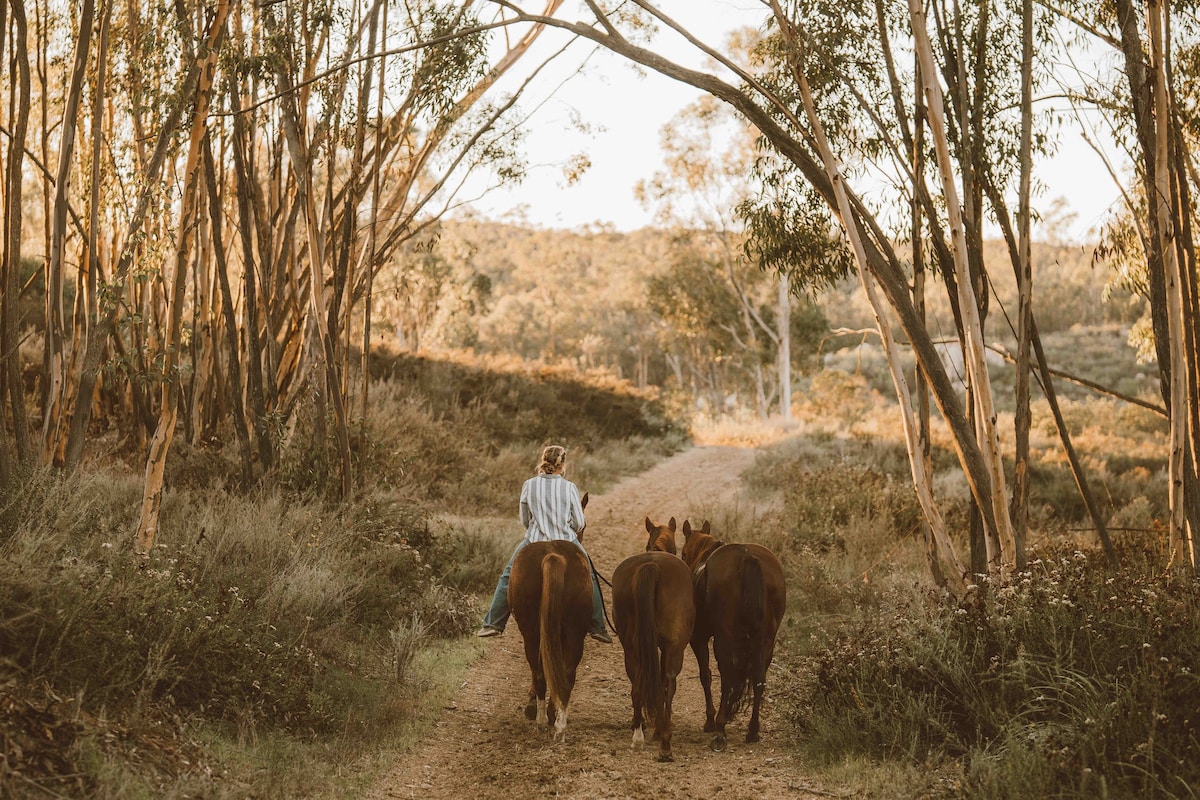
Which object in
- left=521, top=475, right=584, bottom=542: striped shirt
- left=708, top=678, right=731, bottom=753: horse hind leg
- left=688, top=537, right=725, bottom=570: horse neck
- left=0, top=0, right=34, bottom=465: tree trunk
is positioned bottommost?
left=708, top=678, right=731, bottom=753: horse hind leg

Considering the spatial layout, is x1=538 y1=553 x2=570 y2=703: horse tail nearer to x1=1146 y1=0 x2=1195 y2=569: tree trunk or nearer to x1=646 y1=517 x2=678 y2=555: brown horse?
x1=646 y1=517 x2=678 y2=555: brown horse

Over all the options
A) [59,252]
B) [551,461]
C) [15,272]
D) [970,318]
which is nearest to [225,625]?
[551,461]

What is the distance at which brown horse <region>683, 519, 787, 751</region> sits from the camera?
5391 mm

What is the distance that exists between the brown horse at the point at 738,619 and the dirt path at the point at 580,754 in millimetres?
244

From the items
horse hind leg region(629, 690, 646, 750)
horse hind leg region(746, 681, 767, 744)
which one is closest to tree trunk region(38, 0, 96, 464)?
horse hind leg region(629, 690, 646, 750)

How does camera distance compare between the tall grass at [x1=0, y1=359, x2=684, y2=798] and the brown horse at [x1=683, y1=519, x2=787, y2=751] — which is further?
the brown horse at [x1=683, y1=519, x2=787, y2=751]

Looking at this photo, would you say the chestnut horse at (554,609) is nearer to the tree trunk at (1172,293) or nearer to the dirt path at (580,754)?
the dirt path at (580,754)

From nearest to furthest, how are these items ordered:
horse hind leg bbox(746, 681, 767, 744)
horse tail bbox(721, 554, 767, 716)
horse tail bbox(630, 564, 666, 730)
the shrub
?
the shrub < horse tail bbox(630, 564, 666, 730) < horse tail bbox(721, 554, 767, 716) < horse hind leg bbox(746, 681, 767, 744)

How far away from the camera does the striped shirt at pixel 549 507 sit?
614 centimetres

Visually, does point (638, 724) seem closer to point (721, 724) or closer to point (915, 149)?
point (721, 724)

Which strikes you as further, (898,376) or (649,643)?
(898,376)

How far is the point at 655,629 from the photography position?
516 centimetres

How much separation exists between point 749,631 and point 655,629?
2.02 feet

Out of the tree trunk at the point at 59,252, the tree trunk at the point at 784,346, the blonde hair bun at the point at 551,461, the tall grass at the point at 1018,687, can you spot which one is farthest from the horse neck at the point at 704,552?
the tree trunk at the point at 784,346
